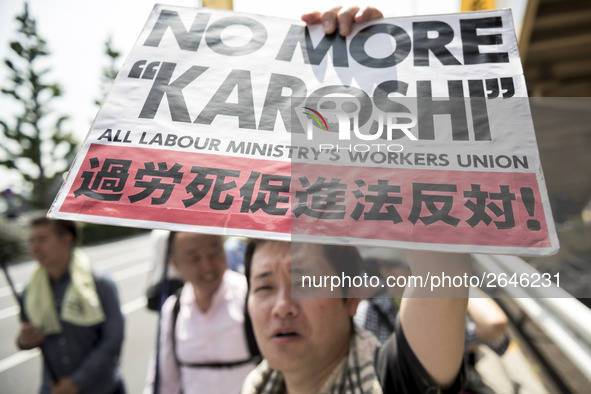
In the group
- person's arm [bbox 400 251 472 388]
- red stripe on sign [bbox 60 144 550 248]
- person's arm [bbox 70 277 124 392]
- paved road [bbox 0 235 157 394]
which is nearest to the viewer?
red stripe on sign [bbox 60 144 550 248]

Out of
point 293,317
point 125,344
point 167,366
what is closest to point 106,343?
point 167,366

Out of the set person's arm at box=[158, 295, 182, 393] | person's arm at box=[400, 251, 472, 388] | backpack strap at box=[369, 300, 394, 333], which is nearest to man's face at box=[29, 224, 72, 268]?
person's arm at box=[158, 295, 182, 393]

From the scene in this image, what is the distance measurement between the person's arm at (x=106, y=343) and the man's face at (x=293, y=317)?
5.36 feet

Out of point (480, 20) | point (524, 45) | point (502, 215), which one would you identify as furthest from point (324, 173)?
point (524, 45)

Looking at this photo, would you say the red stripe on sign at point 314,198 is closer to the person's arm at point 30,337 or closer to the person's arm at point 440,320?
the person's arm at point 440,320

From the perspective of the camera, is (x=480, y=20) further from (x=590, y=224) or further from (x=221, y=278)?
(x=590, y=224)

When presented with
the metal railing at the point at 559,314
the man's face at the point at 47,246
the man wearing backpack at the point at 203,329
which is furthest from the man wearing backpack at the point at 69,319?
the metal railing at the point at 559,314

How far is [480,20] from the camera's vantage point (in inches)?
47.1

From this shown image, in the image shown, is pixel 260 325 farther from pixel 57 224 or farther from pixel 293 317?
pixel 57 224

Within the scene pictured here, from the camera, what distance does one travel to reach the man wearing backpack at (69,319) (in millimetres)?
2348

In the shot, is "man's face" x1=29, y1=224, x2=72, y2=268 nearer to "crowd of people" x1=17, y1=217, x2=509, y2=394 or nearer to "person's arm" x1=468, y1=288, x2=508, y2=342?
"crowd of people" x1=17, y1=217, x2=509, y2=394

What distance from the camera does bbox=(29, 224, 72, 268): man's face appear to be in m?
2.53

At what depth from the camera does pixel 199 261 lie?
7.10 feet

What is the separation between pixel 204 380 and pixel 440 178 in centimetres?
160
